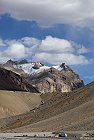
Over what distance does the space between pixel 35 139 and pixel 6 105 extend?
127m

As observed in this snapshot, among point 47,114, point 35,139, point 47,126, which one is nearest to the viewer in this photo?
point 35,139

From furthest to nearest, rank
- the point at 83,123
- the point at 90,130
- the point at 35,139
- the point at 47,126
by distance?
the point at 47,126, the point at 83,123, the point at 90,130, the point at 35,139

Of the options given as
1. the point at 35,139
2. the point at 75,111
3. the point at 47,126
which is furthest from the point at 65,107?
the point at 35,139

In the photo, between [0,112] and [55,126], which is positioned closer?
[55,126]

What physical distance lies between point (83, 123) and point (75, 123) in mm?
4018


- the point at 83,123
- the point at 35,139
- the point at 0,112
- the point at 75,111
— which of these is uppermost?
the point at 0,112

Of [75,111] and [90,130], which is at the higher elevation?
[75,111]

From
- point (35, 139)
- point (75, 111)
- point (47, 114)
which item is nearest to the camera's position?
point (35, 139)

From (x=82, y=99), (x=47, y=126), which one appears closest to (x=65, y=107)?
(x=82, y=99)

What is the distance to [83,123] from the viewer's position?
97.1m

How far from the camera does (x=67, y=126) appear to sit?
98.7 metres

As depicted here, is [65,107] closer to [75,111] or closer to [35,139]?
[75,111]

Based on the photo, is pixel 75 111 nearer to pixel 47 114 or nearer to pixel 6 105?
pixel 47 114

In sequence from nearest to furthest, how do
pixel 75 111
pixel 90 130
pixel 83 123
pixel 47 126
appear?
pixel 90 130, pixel 83 123, pixel 47 126, pixel 75 111
